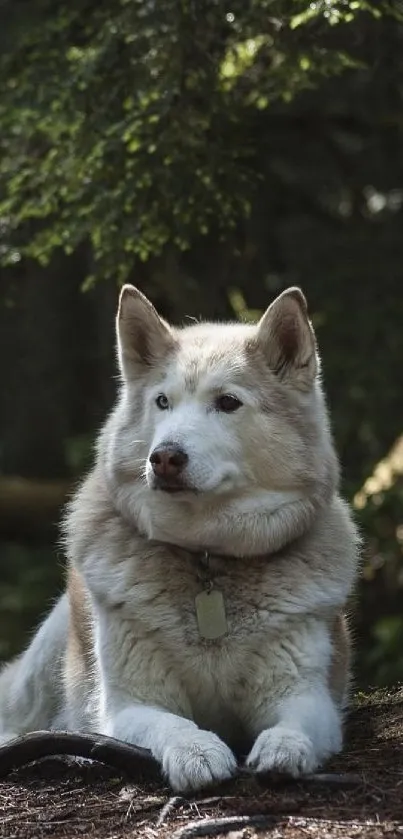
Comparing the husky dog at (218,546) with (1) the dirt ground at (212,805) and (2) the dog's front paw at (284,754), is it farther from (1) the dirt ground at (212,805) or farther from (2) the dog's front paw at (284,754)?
(1) the dirt ground at (212,805)

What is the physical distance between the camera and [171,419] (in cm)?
492

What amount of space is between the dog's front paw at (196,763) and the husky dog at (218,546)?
0.08 m

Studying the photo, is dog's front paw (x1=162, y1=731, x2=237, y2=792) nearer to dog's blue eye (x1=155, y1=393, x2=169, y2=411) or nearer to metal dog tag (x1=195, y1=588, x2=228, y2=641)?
metal dog tag (x1=195, y1=588, x2=228, y2=641)

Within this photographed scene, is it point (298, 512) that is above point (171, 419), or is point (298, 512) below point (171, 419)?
below

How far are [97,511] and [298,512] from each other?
0.82m

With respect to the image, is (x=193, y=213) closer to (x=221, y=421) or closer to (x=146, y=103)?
(x=146, y=103)

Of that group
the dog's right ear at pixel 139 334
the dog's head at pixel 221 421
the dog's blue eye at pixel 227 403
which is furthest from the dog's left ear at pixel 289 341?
the dog's right ear at pixel 139 334

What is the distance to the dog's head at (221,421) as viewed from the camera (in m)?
4.86

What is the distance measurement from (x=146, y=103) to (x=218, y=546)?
2.67 meters

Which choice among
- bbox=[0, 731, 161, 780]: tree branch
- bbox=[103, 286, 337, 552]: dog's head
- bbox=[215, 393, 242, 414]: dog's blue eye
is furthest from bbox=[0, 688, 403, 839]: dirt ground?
bbox=[215, 393, 242, 414]: dog's blue eye

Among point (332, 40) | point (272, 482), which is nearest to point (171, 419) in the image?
point (272, 482)

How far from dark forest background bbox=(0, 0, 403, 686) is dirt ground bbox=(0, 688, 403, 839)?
3261mm

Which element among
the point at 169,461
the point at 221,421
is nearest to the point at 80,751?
the point at 169,461

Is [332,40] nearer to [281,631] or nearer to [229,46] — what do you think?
[229,46]
